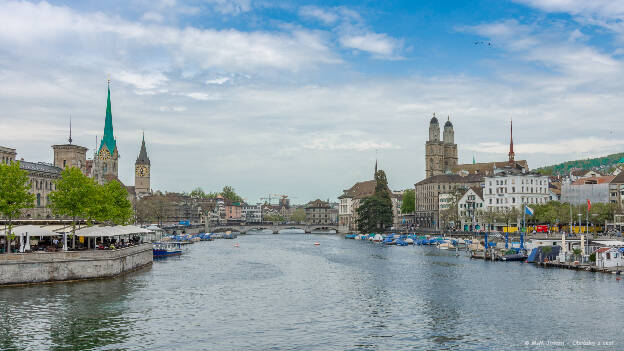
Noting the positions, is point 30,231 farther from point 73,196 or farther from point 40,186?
point 40,186

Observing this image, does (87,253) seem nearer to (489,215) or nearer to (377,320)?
(377,320)

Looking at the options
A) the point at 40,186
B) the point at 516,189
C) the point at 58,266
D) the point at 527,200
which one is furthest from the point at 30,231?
the point at 527,200

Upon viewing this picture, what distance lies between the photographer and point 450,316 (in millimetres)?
43188

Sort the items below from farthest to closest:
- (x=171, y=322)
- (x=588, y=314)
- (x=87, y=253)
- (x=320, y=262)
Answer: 1. (x=320, y=262)
2. (x=87, y=253)
3. (x=588, y=314)
4. (x=171, y=322)

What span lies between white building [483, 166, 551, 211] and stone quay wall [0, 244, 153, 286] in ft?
363

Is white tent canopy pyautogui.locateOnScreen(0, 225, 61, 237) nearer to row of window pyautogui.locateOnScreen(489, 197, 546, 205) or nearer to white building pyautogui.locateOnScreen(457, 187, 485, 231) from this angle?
row of window pyautogui.locateOnScreen(489, 197, 546, 205)

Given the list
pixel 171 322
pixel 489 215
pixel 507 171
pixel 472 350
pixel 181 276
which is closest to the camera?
pixel 472 350

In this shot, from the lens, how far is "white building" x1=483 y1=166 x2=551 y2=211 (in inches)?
5969

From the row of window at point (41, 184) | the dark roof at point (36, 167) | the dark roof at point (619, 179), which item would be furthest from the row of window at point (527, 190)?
the row of window at point (41, 184)

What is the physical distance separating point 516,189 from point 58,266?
121 meters

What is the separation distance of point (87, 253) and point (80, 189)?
847 centimetres

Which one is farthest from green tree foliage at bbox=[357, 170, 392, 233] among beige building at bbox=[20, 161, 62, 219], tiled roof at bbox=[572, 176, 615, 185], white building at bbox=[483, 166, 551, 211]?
beige building at bbox=[20, 161, 62, 219]

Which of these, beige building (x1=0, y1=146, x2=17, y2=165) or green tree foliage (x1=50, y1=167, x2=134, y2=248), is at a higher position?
beige building (x1=0, y1=146, x2=17, y2=165)

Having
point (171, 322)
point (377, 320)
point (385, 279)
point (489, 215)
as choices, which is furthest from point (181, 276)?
point (489, 215)
